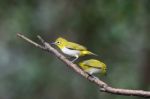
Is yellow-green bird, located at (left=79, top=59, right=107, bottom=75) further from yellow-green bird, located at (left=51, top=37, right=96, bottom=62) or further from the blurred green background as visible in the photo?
the blurred green background

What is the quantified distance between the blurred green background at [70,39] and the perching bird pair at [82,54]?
3632 mm

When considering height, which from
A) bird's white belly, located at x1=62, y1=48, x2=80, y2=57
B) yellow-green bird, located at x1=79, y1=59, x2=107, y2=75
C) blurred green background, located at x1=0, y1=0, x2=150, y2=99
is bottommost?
yellow-green bird, located at x1=79, y1=59, x2=107, y2=75

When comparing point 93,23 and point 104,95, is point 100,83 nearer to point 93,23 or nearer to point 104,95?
point 93,23

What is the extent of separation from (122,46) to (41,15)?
131 cm

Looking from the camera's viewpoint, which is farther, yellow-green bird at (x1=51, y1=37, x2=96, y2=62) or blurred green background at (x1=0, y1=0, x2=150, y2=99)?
blurred green background at (x1=0, y1=0, x2=150, y2=99)

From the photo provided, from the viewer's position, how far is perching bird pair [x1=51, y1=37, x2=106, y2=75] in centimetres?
162

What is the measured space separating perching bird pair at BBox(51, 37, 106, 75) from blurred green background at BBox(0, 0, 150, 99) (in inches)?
143

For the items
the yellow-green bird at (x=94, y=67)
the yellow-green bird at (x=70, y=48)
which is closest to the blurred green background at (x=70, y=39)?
the yellow-green bird at (x=70, y=48)

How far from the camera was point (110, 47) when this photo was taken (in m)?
6.80

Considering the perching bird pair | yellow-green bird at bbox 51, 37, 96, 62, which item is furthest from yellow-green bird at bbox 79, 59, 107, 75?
yellow-green bird at bbox 51, 37, 96, 62

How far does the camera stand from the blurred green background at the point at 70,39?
632 cm

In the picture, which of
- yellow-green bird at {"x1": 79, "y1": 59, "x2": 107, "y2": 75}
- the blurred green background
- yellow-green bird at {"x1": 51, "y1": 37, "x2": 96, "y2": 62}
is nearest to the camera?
yellow-green bird at {"x1": 79, "y1": 59, "x2": 107, "y2": 75}

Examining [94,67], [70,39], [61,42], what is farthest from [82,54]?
[70,39]

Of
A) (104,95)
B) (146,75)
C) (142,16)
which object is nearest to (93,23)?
(142,16)
